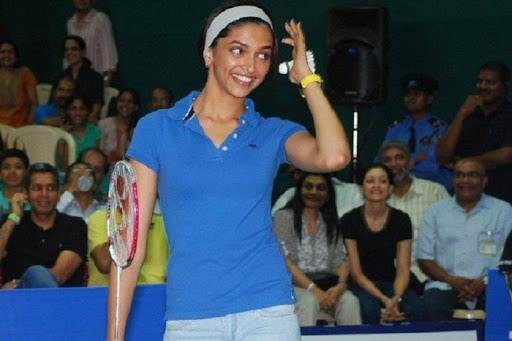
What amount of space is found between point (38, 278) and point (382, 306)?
7.99ft

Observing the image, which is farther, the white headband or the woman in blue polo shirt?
the white headband

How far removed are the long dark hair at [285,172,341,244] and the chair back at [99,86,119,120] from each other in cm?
370

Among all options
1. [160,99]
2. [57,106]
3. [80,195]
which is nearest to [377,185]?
[80,195]

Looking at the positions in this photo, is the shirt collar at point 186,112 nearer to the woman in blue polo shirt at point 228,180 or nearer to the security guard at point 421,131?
the woman in blue polo shirt at point 228,180

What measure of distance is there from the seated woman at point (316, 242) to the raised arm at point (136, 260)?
486cm

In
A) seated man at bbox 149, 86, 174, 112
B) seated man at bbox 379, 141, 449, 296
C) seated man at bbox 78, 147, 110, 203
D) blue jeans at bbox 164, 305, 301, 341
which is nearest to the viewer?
blue jeans at bbox 164, 305, 301, 341

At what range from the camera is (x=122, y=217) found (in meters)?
4.22

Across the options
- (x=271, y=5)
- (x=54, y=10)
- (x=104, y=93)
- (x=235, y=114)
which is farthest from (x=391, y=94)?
(x=235, y=114)

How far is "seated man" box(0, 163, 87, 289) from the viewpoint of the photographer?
8680 millimetres

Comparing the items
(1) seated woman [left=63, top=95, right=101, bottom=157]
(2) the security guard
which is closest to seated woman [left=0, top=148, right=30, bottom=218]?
(1) seated woman [left=63, top=95, right=101, bottom=157]

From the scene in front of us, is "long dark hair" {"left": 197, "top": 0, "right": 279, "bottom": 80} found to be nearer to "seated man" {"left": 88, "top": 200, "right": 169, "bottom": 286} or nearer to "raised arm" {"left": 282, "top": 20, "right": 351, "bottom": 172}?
"raised arm" {"left": 282, "top": 20, "right": 351, "bottom": 172}

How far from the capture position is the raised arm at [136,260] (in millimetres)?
4156

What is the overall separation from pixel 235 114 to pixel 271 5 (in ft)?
30.1

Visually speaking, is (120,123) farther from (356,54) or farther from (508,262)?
(508,262)
